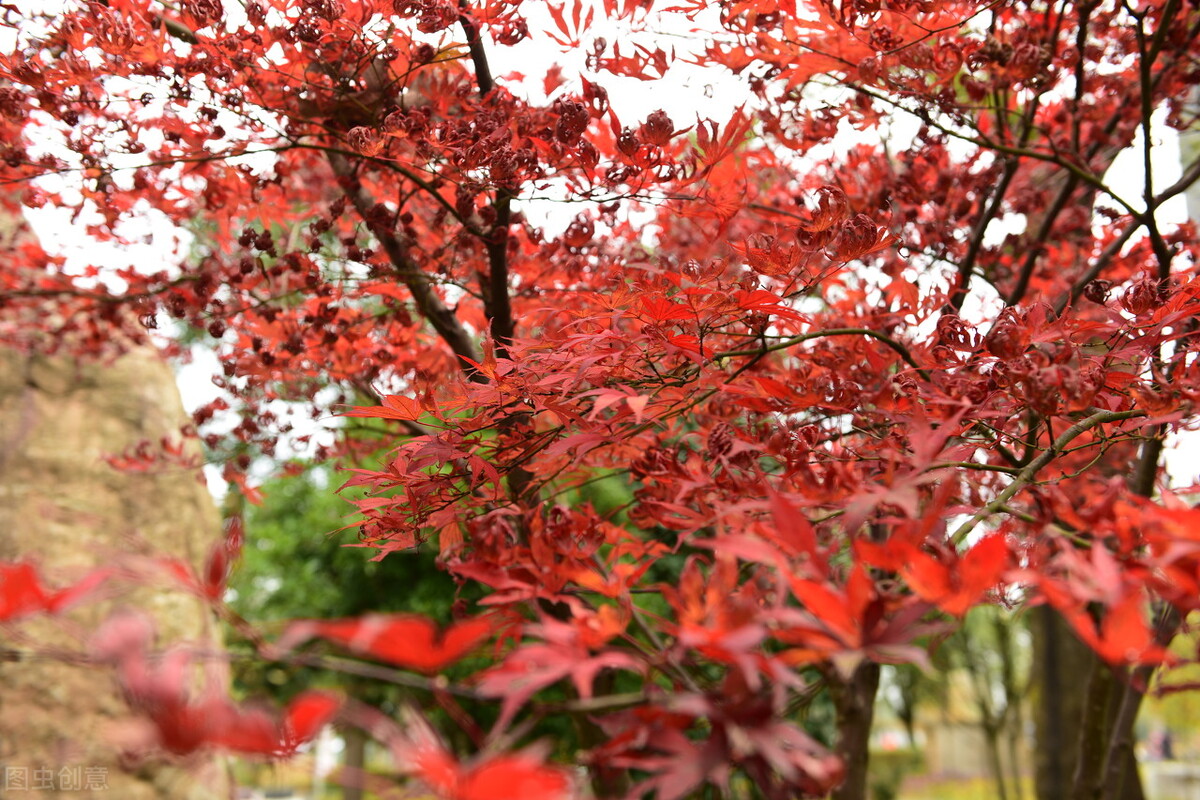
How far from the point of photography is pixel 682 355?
1376mm

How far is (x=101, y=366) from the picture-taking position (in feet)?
13.4

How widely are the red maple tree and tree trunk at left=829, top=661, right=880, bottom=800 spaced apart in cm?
1

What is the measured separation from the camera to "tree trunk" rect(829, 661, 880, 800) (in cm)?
216

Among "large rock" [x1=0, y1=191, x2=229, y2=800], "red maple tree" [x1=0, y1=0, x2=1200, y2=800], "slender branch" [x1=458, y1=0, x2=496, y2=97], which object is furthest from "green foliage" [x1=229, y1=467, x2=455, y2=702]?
"slender branch" [x1=458, y1=0, x2=496, y2=97]

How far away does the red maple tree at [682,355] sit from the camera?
0.75 m

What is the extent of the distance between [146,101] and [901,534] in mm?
1823

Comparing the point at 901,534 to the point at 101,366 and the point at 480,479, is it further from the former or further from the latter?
the point at 101,366

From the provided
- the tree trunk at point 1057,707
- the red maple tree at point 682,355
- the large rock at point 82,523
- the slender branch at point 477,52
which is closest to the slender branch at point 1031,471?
the red maple tree at point 682,355

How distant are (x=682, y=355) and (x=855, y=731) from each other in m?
1.36

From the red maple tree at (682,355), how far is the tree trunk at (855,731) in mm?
10

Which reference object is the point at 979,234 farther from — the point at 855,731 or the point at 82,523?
the point at 82,523

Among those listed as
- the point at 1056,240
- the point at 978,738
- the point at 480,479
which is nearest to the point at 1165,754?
the point at 978,738

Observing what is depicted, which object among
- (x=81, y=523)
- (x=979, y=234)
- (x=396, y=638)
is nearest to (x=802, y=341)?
(x=396, y=638)

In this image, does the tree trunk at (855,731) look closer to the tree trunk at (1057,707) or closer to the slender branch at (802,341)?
the slender branch at (802,341)
